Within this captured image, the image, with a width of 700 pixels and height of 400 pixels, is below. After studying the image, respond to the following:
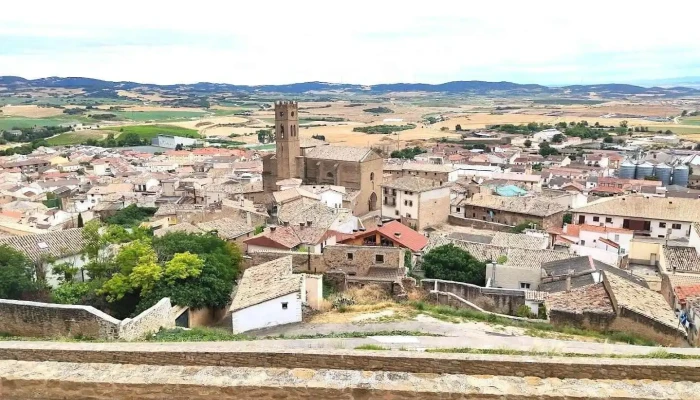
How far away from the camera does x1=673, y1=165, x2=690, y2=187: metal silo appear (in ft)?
205

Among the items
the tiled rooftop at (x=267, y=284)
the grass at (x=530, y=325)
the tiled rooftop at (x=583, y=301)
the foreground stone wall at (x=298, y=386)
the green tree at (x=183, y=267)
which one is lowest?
the grass at (x=530, y=325)

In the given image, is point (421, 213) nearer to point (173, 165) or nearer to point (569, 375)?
point (569, 375)

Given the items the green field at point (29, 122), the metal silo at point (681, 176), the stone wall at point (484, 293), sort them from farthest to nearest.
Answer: the green field at point (29, 122) < the metal silo at point (681, 176) < the stone wall at point (484, 293)

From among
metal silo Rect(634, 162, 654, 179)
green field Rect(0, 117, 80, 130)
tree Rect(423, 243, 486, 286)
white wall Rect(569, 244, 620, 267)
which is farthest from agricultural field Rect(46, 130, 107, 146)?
white wall Rect(569, 244, 620, 267)

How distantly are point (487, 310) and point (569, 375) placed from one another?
553 inches

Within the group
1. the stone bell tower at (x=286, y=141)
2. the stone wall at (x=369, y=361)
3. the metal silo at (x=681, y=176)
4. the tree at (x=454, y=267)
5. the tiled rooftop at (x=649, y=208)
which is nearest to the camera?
the stone wall at (x=369, y=361)

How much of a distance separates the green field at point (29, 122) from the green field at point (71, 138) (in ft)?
75.1

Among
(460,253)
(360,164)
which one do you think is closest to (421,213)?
(360,164)

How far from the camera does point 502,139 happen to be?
359 ft

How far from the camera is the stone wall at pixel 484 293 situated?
19.8m

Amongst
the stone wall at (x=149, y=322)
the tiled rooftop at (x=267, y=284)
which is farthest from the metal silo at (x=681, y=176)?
the stone wall at (x=149, y=322)

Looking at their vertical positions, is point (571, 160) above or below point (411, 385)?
below

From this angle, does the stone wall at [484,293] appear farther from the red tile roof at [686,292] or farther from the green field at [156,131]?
the green field at [156,131]

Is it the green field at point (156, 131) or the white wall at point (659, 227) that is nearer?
the white wall at point (659, 227)
